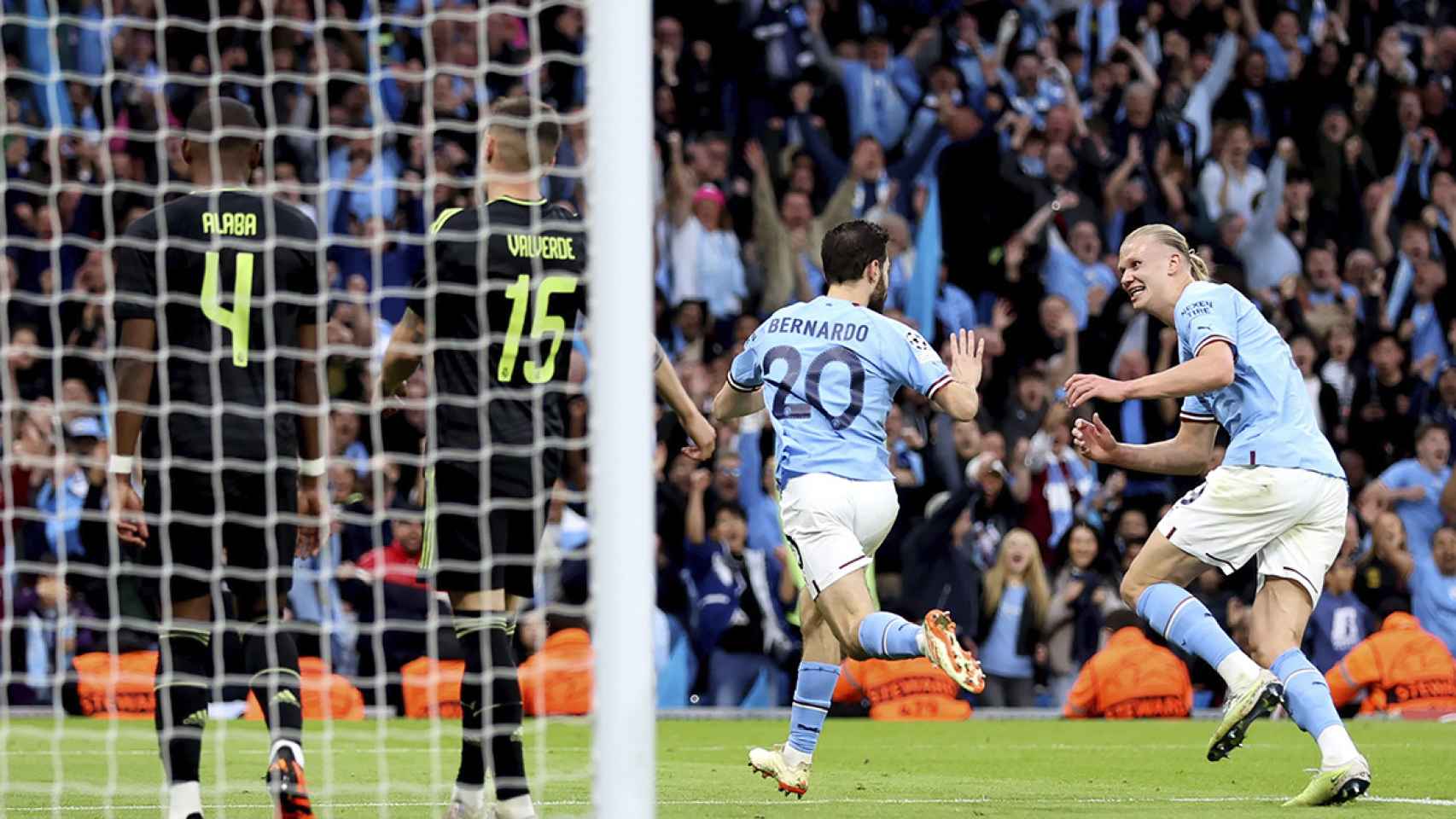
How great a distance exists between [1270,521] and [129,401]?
412 centimetres

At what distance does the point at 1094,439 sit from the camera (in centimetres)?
769

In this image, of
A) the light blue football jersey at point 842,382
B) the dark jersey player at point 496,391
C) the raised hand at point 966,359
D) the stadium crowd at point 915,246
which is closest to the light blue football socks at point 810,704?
the light blue football jersey at point 842,382

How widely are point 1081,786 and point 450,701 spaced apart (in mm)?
5695

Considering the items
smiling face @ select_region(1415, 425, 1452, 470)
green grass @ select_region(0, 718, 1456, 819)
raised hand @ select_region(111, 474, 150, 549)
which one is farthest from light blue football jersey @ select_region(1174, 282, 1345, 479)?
smiling face @ select_region(1415, 425, 1452, 470)

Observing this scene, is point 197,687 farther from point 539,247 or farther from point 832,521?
point 832,521

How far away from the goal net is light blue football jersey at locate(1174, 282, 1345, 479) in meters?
2.34

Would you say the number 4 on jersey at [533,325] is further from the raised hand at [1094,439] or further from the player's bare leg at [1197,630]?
the player's bare leg at [1197,630]

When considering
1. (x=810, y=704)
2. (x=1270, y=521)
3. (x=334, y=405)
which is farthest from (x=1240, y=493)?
(x=334, y=405)

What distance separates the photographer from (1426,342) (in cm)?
1570

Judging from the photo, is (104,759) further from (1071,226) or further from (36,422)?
(1071,226)

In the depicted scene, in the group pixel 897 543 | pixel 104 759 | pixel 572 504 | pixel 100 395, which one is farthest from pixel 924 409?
pixel 104 759

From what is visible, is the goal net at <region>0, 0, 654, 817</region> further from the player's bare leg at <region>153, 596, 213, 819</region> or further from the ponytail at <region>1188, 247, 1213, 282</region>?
the ponytail at <region>1188, 247, 1213, 282</region>

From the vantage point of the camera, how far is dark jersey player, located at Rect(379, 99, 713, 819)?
6.41m

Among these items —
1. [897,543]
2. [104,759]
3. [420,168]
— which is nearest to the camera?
[104,759]
